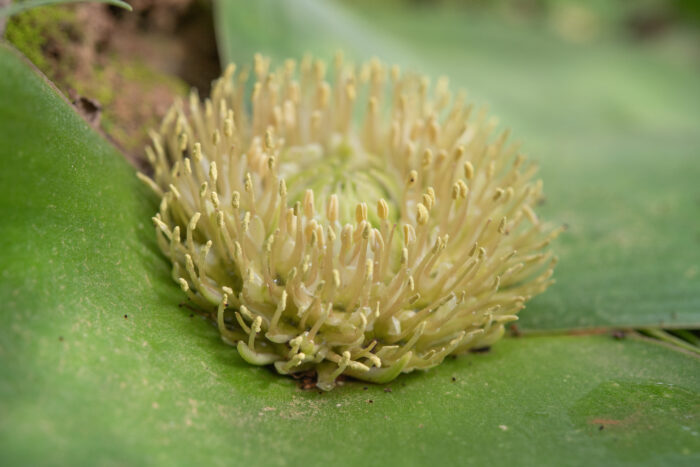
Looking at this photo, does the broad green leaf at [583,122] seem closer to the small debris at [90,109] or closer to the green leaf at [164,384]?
the green leaf at [164,384]

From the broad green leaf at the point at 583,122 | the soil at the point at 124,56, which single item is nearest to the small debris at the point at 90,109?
the soil at the point at 124,56

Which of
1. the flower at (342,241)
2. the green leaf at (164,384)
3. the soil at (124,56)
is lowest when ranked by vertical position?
the green leaf at (164,384)

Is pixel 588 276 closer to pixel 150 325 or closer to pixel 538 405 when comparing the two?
pixel 538 405

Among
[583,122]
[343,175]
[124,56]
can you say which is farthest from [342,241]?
[583,122]

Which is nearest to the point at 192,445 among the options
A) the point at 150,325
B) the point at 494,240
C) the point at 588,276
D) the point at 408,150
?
the point at 150,325

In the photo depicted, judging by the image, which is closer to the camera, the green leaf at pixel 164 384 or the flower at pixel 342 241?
the green leaf at pixel 164 384

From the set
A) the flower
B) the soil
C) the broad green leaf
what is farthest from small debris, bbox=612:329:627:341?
the soil
